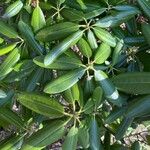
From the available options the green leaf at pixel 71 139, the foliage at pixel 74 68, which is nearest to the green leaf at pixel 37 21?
the foliage at pixel 74 68

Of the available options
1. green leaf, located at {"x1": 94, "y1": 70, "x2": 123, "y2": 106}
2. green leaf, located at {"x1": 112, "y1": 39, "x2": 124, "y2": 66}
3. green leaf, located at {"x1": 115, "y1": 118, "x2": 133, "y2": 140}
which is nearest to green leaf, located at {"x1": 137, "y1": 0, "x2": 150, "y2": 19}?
green leaf, located at {"x1": 112, "y1": 39, "x2": 124, "y2": 66}

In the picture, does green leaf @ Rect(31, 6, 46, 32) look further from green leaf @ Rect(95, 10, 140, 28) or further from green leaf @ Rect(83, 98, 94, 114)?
green leaf @ Rect(83, 98, 94, 114)

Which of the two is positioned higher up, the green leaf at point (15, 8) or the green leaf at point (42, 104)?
the green leaf at point (15, 8)

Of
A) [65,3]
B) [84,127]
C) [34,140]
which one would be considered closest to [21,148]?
[34,140]

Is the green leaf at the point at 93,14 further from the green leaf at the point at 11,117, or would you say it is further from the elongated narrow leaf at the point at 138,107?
the green leaf at the point at 11,117

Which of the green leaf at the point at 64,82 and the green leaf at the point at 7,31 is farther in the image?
the green leaf at the point at 7,31

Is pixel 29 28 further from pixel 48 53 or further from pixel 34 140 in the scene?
pixel 34 140

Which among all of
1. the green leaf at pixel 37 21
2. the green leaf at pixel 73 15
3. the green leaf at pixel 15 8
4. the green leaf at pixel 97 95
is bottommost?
the green leaf at pixel 97 95
